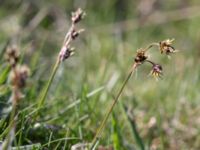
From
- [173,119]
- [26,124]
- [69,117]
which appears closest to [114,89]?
[173,119]

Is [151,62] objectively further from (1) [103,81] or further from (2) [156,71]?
(1) [103,81]

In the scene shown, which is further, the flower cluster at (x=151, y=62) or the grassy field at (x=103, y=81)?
the grassy field at (x=103, y=81)

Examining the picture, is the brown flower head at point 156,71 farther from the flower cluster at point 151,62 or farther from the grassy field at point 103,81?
the grassy field at point 103,81

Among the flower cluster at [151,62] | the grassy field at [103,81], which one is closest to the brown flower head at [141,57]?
the flower cluster at [151,62]

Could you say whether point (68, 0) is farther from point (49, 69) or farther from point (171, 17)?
point (49, 69)

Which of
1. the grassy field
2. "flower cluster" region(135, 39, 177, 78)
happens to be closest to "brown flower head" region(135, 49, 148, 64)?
"flower cluster" region(135, 39, 177, 78)

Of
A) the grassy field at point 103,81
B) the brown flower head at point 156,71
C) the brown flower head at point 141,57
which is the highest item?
the grassy field at point 103,81

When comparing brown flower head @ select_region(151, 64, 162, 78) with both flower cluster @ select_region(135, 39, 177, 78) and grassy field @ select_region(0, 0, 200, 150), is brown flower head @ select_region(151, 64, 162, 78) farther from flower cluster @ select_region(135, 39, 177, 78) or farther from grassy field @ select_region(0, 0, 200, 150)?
grassy field @ select_region(0, 0, 200, 150)

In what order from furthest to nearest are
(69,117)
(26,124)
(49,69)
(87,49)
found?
(87,49) → (49,69) → (69,117) → (26,124)

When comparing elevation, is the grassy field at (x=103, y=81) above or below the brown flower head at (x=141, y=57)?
above
